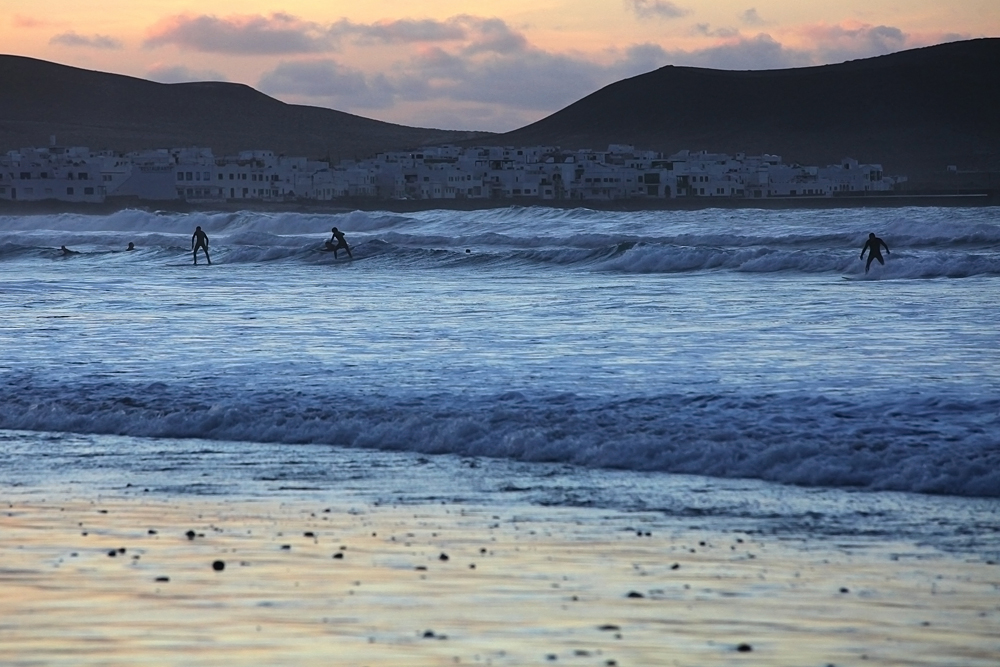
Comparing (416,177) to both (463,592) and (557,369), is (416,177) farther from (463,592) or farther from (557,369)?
(463,592)

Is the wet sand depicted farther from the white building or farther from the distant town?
the white building

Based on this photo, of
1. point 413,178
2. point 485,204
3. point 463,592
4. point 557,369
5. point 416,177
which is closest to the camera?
point 463,592

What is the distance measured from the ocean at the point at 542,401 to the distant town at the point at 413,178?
366 feet

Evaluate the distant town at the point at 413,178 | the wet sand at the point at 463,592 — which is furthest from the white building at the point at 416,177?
the wet sand at the point at 463,592

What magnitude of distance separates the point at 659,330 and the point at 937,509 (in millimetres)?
11433

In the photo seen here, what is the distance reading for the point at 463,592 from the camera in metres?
6.38

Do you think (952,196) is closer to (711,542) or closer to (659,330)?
(659,330)

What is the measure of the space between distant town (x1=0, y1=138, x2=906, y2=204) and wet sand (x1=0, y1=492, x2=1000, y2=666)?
131 m

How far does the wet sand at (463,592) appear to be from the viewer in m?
5.44

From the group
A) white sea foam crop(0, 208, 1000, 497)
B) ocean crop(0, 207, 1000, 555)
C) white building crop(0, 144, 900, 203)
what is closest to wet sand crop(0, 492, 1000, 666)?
ocean crop(0, 207, 1000, 555)

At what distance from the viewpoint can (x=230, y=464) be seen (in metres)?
10.4

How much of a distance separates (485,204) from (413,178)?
14.9 metres

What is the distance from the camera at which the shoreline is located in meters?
129

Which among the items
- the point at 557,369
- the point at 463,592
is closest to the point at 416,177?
the point at 557,369
